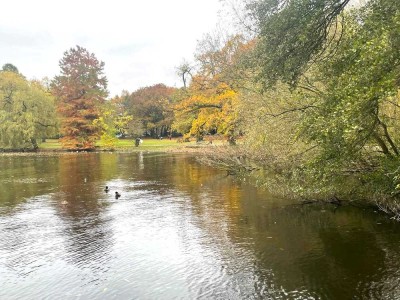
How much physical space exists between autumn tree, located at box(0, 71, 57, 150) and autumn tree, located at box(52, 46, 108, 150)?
2.30 metres

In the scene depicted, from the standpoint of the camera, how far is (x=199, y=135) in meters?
45.0

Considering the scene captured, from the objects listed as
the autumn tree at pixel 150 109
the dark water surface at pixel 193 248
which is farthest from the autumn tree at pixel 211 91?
the autumn tree at pixel 150 109

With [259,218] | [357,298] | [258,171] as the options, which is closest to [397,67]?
[357,298]

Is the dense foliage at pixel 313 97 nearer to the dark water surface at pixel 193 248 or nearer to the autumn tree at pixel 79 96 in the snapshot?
the dark water surface at pixel 193 248

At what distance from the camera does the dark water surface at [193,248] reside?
1036 cm

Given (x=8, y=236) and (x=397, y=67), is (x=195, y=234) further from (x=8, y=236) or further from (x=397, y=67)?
(x=397, y=67)

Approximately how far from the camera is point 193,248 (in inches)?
534

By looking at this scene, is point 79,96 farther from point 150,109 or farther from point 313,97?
point 313,97

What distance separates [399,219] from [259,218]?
17.4 feet

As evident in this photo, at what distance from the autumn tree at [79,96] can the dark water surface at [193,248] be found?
141 feet

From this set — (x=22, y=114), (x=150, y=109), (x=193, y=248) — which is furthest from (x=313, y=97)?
(x=150, y=109)

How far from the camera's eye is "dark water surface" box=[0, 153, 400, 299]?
1036cm

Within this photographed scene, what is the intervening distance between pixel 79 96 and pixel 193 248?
58.5 meters

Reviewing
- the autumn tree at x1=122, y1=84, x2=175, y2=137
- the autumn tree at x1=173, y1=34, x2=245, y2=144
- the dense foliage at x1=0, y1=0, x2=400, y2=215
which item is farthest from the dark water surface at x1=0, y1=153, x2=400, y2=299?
the autumn tree at x1=122, y1=84, x2=175, y2=137
